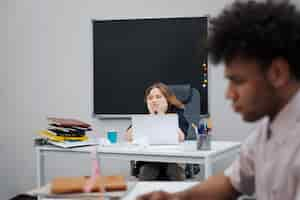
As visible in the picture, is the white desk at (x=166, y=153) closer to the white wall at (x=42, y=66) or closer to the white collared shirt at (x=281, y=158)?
the white wall at (x=42, y=66)

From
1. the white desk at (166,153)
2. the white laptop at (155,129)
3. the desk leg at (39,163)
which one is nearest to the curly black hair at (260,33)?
the white desk at (166,153)

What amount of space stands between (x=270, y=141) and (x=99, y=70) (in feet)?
11.7

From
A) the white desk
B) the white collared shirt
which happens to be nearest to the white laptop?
the white desk

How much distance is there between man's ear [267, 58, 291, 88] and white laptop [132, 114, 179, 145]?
1890 millimetres

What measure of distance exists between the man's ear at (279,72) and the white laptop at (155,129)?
1890mm

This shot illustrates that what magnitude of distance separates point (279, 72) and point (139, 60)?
3405 millimetres

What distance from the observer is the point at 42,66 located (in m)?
4.74

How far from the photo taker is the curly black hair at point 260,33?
0.91 meters

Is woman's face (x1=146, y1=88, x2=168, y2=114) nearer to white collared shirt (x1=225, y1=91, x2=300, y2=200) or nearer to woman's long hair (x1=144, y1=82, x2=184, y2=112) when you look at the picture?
woman's long hair (x1=144, y1=82, x2=184, y2=112)

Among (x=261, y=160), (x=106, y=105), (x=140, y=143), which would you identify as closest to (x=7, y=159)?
(x=106, y=105)

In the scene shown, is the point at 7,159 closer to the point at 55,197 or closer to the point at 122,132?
Answer: the point at 122,132

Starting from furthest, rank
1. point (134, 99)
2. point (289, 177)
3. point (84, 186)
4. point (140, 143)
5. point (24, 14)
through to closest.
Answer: point (24, 14)
point (134, 99)
point (140, 143)
point (84, 186)
point (289, 177)

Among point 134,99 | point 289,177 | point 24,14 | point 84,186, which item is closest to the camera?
point 289,177

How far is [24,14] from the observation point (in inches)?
188
